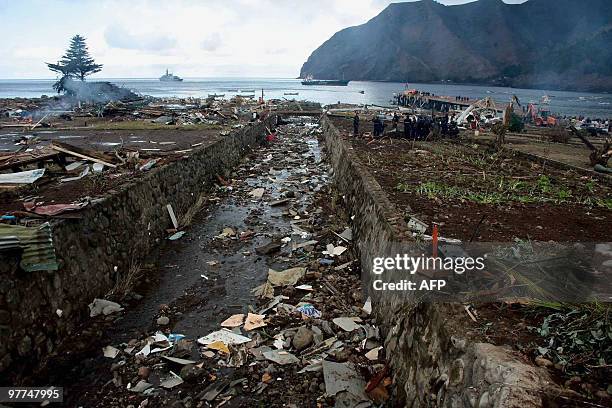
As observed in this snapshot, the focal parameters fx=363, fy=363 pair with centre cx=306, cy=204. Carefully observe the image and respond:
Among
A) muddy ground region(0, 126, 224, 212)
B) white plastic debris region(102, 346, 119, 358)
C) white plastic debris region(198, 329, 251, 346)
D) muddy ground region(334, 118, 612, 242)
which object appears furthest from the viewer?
muddy ground region(0, 126, 224, 212)

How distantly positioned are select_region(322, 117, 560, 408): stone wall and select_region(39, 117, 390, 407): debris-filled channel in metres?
0.41

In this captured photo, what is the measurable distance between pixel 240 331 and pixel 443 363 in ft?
10.4

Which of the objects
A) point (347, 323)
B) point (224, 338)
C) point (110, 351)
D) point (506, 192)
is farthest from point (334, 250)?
point (110, 351)

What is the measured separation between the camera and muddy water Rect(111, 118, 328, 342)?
18.9 feet

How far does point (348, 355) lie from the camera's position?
15.3 feet

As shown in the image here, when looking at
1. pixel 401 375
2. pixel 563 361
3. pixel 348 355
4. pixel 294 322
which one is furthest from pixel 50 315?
pixel 563 361

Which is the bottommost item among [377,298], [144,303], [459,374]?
[144,303]

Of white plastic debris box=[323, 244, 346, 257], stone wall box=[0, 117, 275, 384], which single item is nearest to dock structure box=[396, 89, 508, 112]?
white plastic debris box=[323, 244, 346, 257]

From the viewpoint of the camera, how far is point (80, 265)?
5512mm

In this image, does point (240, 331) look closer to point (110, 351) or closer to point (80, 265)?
point (110, 351)

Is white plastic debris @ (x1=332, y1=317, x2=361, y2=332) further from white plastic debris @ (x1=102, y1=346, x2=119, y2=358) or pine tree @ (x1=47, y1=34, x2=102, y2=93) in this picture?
pine tree @ (x1=47, y1=34, x2=102, y2=93)

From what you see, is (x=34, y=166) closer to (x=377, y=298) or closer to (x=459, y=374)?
(x=377, y=298)

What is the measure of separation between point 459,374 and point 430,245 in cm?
228

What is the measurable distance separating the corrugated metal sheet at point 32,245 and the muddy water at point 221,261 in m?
1.46
